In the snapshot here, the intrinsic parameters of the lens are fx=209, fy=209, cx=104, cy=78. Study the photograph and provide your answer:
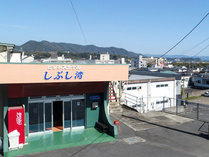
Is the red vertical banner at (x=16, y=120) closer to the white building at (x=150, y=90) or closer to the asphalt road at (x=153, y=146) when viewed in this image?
the asphalt road at (x=153, y=146)

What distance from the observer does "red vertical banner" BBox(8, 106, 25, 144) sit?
415 inches

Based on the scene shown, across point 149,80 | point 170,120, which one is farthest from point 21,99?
point 149,80

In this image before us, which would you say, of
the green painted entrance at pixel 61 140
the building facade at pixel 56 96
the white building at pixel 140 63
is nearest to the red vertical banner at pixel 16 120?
the building facade at pixel 56 96

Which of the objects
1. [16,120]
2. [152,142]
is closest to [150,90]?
[152,142]

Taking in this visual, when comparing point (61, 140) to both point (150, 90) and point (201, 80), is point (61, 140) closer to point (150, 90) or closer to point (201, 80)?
point (150, 90)

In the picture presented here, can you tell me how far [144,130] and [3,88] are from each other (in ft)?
29.2

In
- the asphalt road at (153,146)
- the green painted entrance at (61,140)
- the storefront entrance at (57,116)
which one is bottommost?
the asphalt road at (153,146)

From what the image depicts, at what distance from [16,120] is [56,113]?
10.5ft

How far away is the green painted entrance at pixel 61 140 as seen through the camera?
10651mm

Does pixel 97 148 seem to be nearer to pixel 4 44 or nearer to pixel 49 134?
pixel 49 134

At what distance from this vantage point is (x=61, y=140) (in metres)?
11.9

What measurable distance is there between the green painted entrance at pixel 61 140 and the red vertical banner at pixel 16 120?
0.74 meters

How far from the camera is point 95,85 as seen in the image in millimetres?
13234

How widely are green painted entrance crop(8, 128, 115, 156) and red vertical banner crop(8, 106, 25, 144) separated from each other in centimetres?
74
